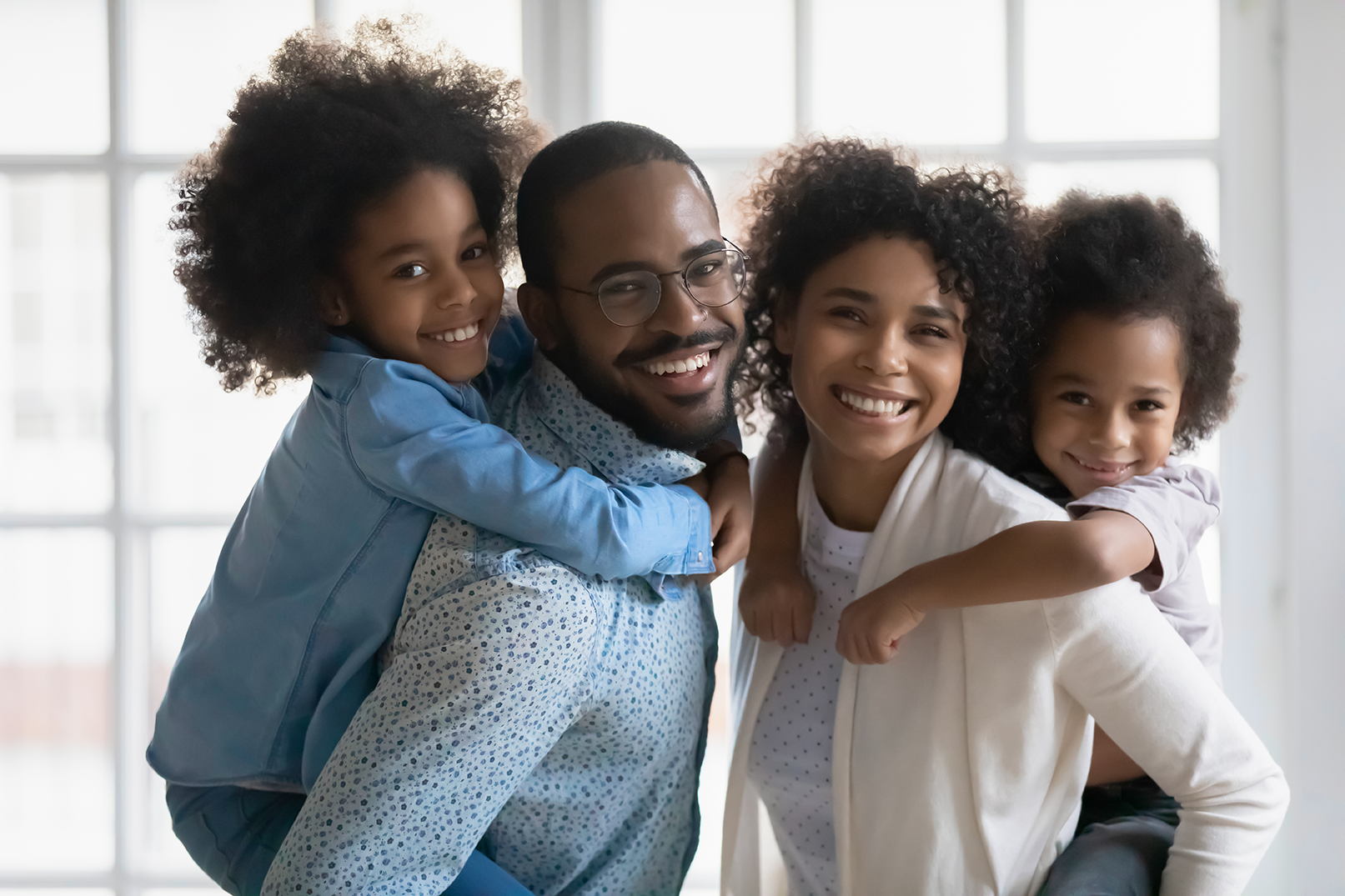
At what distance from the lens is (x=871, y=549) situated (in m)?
1.35

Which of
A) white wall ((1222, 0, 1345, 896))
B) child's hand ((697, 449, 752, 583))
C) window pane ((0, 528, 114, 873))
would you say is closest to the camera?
child's hand ((697, 449, 752, 583))

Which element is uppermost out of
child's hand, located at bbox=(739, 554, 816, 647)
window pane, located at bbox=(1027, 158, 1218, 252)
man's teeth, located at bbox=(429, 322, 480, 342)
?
window pane, located at bbox=(1027, 158, 1218, 252)

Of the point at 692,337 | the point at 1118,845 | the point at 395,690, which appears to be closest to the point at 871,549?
the point at 692,337

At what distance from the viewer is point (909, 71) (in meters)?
2.09

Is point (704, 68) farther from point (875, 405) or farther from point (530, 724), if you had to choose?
point (530, 724)

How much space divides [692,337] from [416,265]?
360mm

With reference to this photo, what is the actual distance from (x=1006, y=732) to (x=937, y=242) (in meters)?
0.65

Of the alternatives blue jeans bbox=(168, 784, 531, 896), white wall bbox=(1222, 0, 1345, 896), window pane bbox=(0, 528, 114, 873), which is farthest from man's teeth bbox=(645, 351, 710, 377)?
window pane bbox=(0, 528, 114, 873)

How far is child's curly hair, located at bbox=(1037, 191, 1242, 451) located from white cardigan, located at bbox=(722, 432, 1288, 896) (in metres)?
0.31

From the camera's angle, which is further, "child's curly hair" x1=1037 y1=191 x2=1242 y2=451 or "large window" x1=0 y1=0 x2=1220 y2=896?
"large window" x1=0 y1=0 x2=1220 y2=896

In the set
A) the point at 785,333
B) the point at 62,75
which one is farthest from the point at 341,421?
the point at 62,75

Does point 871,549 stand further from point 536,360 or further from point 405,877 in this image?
point 405,877

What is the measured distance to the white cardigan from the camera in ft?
3.94

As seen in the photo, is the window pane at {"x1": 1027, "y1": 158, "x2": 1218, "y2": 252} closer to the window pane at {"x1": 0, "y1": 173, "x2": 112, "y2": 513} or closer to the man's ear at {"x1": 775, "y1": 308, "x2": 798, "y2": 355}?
the man's ear at {"x1": 775, "y1": 308, "x2": 798, "y2": 355}
